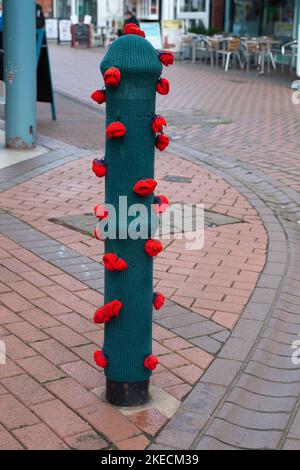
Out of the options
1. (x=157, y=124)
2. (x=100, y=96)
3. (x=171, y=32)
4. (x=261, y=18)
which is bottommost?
(x=157, y=124)

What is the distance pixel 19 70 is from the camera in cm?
862

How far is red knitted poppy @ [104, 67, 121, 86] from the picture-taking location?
2984 millimetres

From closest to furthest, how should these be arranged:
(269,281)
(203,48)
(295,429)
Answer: (295,429) < (269,281) < (203,48)

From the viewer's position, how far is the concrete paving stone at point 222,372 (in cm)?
362

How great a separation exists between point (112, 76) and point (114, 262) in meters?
0.77

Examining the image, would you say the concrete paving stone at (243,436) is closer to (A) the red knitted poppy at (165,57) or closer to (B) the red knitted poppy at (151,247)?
(B) the red knitted poppy at (151,247)

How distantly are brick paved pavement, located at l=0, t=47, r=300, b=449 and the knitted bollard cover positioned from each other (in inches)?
10.5

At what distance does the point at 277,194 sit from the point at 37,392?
453cm

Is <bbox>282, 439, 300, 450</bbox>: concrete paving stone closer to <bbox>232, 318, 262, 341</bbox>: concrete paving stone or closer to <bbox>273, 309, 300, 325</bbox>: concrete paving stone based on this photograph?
<bbox>232, 318, 262, 341</bbox>: concrete paving stone

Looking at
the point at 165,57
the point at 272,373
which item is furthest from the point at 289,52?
the point at 165,57

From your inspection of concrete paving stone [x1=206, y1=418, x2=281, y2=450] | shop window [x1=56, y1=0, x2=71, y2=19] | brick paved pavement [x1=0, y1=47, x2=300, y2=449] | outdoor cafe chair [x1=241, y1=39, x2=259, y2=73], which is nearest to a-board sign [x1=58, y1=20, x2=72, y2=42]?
shop window [x1=56, y1=0, x2=71, y2=19]

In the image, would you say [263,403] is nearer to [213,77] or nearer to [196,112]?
[196,112]

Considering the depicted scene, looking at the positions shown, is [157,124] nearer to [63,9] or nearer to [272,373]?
[272,373]

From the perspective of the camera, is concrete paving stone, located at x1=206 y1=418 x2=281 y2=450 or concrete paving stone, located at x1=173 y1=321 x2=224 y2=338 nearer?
concrete paving stone, located at x1=206 y1=418 x2=281 y2=450
